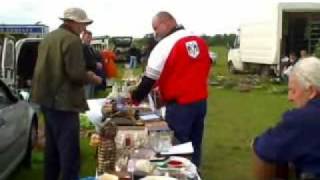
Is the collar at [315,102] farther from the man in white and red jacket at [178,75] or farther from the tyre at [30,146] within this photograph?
the tyre at [30,146]

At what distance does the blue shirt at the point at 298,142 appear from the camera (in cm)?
298

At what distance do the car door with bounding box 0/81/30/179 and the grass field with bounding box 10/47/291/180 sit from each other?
0.66m

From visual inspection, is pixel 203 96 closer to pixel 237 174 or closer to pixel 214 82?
pixel 237 174

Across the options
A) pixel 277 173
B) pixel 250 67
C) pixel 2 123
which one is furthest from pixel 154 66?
pixel 250 67

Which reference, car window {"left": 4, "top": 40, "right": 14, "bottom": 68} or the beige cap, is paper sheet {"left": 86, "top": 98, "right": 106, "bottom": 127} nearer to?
the beige cap

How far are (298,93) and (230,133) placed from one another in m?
8.58

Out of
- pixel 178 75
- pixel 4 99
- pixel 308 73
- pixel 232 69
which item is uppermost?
pixel 308 73

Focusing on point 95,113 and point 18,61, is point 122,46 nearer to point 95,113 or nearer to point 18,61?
point 18,61

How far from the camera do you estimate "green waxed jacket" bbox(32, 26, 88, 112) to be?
5.75 meters

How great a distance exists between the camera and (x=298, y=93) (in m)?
3.19

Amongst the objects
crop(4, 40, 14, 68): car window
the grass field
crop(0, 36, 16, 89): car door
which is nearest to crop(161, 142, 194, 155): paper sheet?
the grass field

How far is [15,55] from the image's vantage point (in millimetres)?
12672

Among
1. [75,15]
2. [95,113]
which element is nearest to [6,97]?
[95,113]

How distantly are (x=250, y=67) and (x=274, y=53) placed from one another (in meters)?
7.05
